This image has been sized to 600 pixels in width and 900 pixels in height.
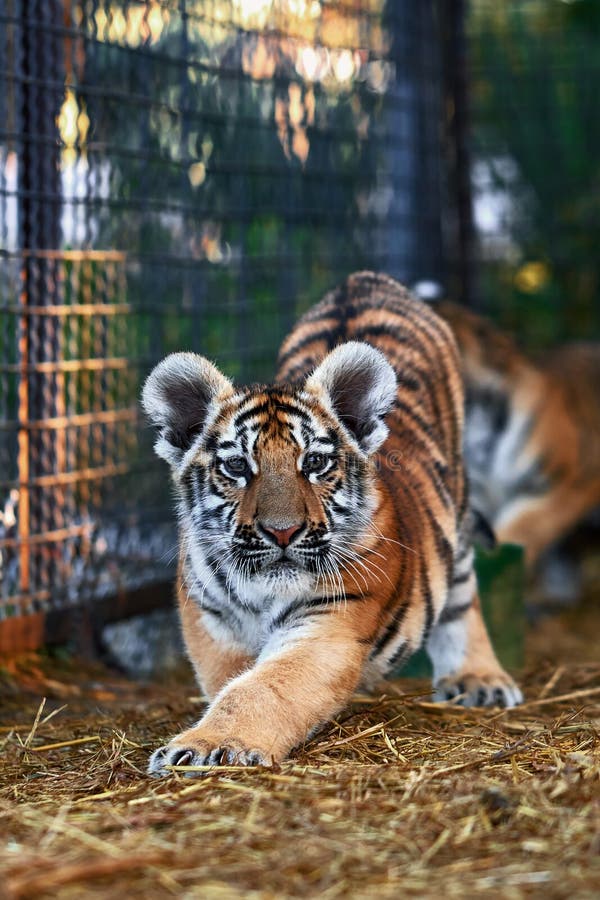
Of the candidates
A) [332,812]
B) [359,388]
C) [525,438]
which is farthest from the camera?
[525,438]

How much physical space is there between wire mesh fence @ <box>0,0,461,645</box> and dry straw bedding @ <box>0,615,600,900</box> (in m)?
0.99

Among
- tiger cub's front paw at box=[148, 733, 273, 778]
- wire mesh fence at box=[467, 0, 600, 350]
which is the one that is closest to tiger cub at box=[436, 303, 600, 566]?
→ wire mesh fence at box=[467, 0, 600, 350]

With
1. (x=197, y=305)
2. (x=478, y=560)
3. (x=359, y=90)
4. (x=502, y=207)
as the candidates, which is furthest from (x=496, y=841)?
(x=502, y=207)

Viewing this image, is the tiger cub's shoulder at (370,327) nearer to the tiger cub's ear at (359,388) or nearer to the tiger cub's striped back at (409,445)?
the tiger cub's striped back at (409,445)

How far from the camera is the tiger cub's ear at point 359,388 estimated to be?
2830 mm

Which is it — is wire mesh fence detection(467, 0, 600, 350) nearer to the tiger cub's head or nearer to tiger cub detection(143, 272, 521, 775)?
tiger cub detection(143, 272, 521, 775)

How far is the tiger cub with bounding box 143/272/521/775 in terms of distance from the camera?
8.49 ft

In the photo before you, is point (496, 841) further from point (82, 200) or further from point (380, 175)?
point (380, 175)

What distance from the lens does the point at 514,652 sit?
4027 mm

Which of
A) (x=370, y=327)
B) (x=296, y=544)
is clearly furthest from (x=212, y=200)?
(x=296, y=544)

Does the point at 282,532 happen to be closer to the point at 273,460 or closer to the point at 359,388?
the point at 273,460

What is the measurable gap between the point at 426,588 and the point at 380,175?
270cm

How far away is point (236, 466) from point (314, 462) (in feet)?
0.53

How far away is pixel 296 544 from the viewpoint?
8.60 feet
